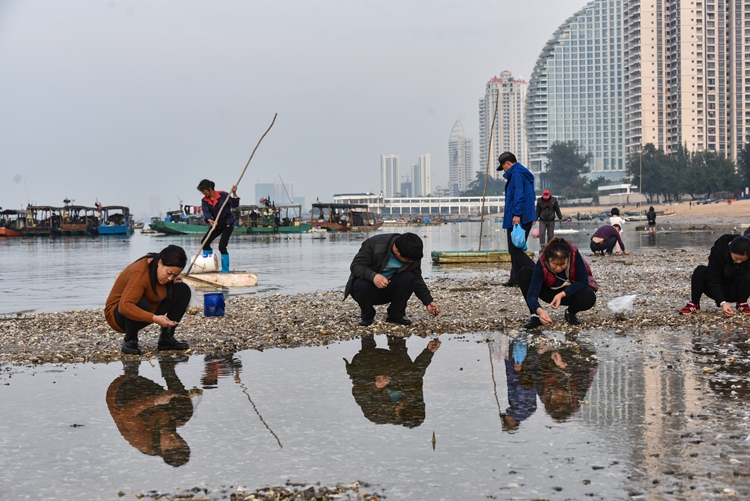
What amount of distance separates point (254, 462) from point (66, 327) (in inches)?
215

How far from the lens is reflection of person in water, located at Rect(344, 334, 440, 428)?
187 inches

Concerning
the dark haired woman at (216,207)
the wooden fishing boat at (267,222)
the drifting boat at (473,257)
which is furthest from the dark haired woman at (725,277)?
the wooden fishing boat at (267,222)

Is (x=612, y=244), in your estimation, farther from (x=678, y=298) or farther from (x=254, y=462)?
(x=254, y=462)

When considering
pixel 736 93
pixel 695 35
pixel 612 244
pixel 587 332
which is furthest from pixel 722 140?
pixel 587 332

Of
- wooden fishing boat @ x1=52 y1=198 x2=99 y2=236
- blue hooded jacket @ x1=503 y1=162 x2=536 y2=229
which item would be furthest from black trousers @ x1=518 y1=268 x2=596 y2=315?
wooden fishing boat @ x1=52 y1=198 x2=99 y2=236

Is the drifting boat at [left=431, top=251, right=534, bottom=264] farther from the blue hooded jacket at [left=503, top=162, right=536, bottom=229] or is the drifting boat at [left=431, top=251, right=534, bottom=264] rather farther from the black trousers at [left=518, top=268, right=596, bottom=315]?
the black trousers at [left=518, top=268, right=596, bottom=315]

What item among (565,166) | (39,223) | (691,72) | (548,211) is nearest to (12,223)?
(39,223)

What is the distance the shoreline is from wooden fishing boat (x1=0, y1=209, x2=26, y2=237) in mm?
64439

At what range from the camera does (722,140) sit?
602 ft

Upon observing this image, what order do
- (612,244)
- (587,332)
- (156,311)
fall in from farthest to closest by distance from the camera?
(612,244), (587,332), (156,311)

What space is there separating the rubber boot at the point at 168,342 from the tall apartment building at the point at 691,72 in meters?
183

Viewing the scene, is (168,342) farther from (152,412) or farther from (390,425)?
(390,425)

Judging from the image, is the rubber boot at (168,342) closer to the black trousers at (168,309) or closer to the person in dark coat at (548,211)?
the black trousers at (168,309)

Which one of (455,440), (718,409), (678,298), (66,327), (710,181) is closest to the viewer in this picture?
(455,440)
